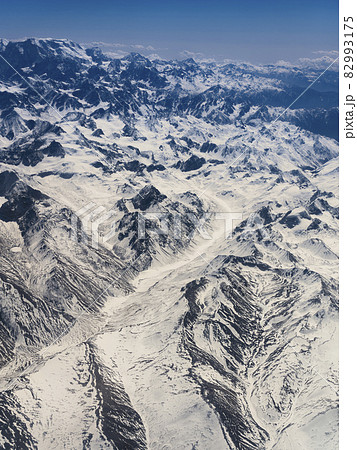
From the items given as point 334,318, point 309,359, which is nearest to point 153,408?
point 309,359

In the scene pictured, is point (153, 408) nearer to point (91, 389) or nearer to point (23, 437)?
point (91, 389)

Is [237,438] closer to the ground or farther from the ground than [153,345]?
closer to the ground

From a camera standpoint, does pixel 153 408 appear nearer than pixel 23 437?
No

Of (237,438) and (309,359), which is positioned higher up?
(309,359)

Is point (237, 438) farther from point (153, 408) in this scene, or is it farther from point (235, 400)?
point (153, 408)
